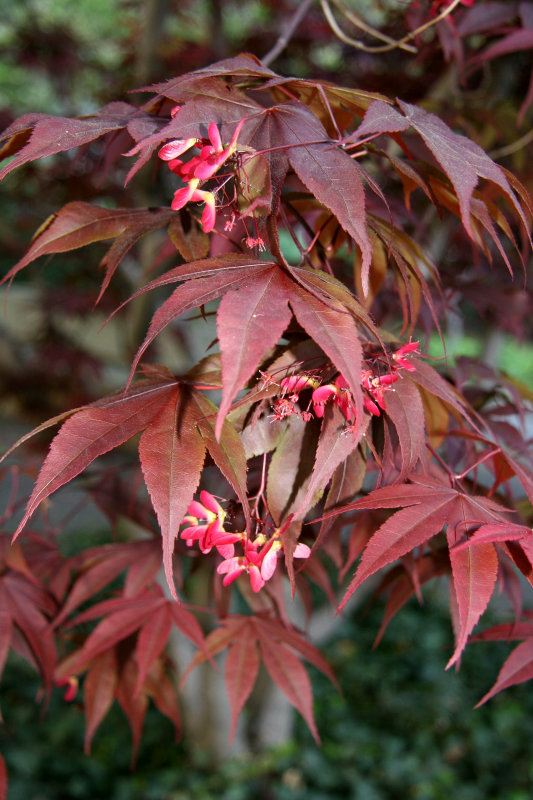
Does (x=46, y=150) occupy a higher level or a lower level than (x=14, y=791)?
higher

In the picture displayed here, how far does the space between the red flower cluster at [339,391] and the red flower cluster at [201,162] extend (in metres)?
0.15

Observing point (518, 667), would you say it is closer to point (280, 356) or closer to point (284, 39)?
point (280, 356)

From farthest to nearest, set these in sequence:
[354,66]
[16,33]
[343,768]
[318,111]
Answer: [16,33]
[354,66]
[343,768]
[318,111]

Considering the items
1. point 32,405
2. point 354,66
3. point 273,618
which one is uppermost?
point 354,66

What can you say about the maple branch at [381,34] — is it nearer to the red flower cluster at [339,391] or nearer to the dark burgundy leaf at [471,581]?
the red flower cluster at [339,391]

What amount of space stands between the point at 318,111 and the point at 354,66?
1672mm

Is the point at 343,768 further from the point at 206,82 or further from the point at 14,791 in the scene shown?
the point at 206,82

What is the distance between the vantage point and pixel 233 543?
564 millimetres

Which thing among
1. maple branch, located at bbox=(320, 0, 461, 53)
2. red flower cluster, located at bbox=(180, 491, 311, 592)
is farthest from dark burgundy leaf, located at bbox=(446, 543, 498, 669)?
maple branch, located at bbox=(320, 0, 461, 53)

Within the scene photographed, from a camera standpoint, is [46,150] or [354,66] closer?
[46,150]

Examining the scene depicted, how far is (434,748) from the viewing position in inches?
79.4

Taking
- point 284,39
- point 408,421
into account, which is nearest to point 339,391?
point 408,421

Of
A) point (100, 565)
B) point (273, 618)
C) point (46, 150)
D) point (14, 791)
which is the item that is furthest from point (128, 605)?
point (14, 791)

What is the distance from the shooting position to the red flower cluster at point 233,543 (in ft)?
1.80
